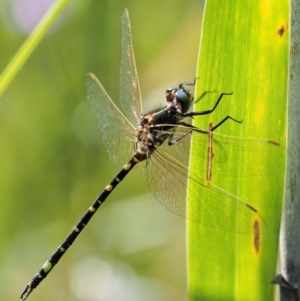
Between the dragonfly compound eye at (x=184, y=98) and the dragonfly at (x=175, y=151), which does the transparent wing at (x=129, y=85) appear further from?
the dragonfly compound eye at (x=184, y=98)

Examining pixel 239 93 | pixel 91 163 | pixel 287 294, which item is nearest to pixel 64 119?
pixel 91 163

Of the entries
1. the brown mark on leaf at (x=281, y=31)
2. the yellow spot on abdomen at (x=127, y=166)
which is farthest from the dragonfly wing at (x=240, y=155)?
the yellow spot on abdomen at (x=127, y=166)

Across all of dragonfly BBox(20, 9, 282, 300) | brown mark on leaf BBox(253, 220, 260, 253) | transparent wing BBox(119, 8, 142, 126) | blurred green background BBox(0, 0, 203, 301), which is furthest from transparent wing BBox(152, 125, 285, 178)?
blurred green background BBox(0, 0, 203, 301)

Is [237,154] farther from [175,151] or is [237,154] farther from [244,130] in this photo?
[175,151]

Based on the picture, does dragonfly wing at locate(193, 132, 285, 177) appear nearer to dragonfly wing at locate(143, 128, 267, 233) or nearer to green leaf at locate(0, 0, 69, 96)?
dragonfly wing at locate(143, 128, 267, 233)

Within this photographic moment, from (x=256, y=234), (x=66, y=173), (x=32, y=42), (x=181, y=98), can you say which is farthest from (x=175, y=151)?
(x=66, y=173)

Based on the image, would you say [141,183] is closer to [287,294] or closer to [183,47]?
[183,47]
